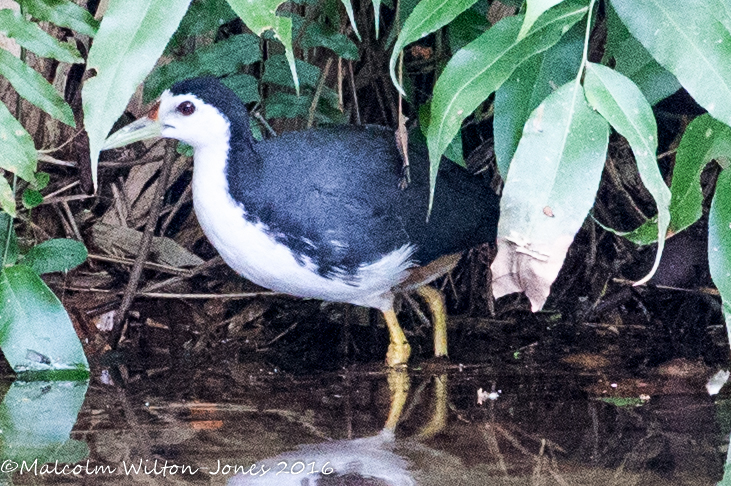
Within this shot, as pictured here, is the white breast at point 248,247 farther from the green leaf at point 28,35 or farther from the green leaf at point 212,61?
the green leaf at point 28,35

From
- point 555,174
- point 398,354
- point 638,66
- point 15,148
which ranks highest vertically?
point 638,66

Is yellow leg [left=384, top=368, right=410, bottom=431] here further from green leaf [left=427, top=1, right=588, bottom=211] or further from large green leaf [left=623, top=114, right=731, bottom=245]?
large green leaf [left=623, top=114, right=731, bottom=245]

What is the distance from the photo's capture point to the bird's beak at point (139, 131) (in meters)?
3.16

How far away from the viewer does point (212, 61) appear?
133 inches

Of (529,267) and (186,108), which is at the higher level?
(186,108)

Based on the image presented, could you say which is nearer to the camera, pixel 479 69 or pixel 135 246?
pixel 479 69

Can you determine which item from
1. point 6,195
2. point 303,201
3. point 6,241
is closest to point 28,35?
point 6,195

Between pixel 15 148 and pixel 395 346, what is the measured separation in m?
1.49

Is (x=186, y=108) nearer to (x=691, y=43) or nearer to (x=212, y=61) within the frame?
(x=212, y=61)

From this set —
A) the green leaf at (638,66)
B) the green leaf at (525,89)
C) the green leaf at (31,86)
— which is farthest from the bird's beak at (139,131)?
the green leaf at (638,66)

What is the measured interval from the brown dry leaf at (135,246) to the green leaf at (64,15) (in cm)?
A: 128

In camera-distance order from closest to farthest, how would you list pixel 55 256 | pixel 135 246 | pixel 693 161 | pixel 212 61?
1. pixel 693 161
2. pixel 55 256
3. pixel 212 61
4. pixel 135 246

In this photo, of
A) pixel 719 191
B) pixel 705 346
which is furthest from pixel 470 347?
pixel 719 191

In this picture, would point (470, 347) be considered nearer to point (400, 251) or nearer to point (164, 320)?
point (400, 251)
